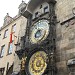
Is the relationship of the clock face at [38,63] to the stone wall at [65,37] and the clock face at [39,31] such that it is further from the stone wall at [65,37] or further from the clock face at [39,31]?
the clock face at [39,31]

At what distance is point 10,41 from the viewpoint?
16.3 meters

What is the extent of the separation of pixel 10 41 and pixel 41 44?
19.6 ft

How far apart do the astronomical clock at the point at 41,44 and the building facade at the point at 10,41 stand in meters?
1.87

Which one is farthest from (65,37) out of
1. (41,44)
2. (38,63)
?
(38,63)

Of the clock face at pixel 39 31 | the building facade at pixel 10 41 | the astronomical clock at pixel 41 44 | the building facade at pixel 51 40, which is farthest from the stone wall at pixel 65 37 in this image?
the building facade at pixel 10 41

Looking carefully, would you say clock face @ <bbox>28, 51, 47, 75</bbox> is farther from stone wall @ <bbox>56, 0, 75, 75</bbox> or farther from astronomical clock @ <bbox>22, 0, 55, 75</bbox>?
stone wall @ <bbox>56, 0, 75, 75</bbox>

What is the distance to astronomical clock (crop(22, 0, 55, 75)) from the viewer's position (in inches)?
402

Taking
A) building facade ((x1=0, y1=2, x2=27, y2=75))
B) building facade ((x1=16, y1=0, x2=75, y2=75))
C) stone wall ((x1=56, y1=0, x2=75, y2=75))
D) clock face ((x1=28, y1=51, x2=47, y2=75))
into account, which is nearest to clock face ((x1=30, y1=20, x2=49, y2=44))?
building facade ((x1=16, y1=0, x2=75, y2=75))

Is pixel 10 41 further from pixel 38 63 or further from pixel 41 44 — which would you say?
pixel 38 63

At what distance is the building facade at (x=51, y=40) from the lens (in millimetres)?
9652

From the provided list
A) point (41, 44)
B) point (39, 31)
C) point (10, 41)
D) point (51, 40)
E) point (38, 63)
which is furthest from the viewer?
point (10, 41)

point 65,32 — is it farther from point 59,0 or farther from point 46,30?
point 59,0

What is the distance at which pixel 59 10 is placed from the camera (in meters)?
11.6

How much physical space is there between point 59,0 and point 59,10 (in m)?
0.83
